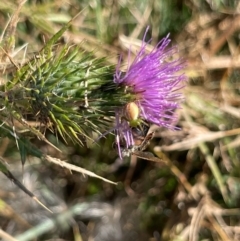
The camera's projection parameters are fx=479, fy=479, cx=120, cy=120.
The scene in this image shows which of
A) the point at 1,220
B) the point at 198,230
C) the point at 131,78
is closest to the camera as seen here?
the point at 131,78

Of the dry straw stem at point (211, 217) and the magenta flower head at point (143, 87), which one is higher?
the magenta flower head at point (143, 87)

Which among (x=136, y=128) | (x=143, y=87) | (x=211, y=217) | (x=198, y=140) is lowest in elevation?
(x=211, y=217)

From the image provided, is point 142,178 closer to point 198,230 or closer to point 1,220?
point 198,230

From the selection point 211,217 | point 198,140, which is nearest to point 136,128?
point 198,140

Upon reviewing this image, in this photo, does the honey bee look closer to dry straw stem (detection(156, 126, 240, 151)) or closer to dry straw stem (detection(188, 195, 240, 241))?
dry straw stem (detection(156, 126, 240, 151))

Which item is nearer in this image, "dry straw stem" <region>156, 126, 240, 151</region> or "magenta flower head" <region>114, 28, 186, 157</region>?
"magenta flower head" <region>114, 28, 186, 157</region>

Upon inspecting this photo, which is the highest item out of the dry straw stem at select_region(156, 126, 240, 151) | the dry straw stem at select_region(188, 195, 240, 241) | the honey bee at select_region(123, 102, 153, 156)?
the honey bee at select_region(123, 102, 153, 156)

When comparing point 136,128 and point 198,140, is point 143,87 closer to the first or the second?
point 136,128

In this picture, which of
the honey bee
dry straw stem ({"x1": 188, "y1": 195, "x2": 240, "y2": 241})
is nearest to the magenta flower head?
the honey bee

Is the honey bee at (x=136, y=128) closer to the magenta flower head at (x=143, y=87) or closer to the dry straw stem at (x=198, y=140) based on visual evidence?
the magenta flower head at (x=143, y=87)

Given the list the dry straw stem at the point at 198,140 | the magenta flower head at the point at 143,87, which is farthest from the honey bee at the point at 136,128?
the dry straw stem at the point at 198,140

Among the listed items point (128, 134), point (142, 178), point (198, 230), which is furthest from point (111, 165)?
point (128, 134)
